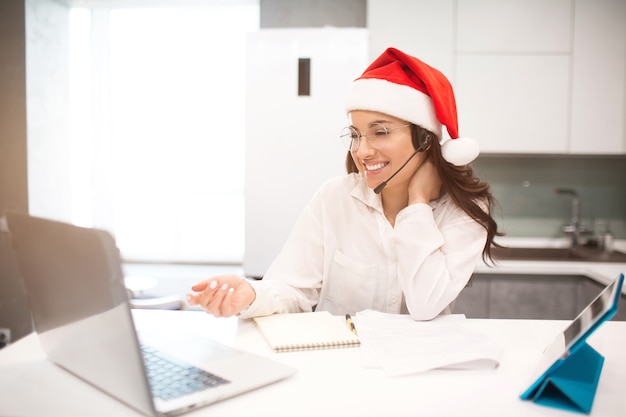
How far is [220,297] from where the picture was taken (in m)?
1.06

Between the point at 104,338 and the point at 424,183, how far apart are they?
3.15 feet

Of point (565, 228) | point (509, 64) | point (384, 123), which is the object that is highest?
point (509, 64)

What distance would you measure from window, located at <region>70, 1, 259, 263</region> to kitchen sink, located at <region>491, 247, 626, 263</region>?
6.88 ft

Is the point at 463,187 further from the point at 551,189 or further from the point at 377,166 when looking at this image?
the point at 551,189

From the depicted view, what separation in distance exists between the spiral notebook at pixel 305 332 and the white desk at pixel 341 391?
2 centimetres

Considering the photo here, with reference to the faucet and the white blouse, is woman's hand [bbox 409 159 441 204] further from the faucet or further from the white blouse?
the faucet

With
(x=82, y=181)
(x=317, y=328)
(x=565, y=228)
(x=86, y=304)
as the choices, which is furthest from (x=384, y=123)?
(x=82, y=181)

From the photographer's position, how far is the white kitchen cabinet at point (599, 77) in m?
2.64

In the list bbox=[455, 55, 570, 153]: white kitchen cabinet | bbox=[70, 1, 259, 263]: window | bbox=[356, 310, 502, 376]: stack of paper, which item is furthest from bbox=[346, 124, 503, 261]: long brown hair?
bbox=[70, 1, 259, 263]: window

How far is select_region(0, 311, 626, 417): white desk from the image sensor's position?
2.29 feet

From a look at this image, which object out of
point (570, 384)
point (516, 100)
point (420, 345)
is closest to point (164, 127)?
point (516, 100)

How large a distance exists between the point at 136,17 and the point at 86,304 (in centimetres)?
381

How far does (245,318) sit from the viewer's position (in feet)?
3.70

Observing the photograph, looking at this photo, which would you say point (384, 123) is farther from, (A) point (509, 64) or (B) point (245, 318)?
(A) point (509, 64)
